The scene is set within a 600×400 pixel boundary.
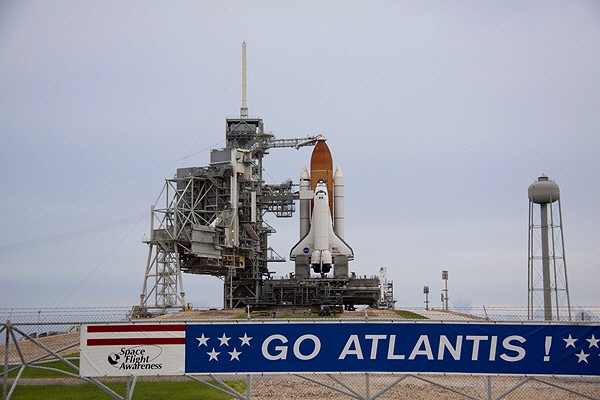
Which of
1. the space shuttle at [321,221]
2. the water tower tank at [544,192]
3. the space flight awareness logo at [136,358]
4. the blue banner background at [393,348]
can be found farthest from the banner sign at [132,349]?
the space shuttle at [321,221]

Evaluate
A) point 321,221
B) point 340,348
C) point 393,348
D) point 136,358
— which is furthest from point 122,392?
point 321,221

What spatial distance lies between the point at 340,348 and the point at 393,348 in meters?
1.56

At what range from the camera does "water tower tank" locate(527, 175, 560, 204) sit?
4459cm

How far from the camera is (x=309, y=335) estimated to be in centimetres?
1989

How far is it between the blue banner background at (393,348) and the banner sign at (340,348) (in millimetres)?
29

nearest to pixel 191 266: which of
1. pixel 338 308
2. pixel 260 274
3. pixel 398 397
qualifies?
pixel 260 274

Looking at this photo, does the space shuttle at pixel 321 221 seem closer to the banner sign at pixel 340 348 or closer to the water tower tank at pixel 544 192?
the water tower tank at pixel 544 192

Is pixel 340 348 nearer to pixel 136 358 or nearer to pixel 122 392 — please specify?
pixel 136 358

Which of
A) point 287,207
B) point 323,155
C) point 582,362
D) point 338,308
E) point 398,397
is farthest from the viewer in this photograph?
point 287,207

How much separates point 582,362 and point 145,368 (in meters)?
12.8

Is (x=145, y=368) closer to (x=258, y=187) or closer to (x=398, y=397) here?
(x=398, y=397)

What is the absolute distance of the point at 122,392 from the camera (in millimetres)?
22562

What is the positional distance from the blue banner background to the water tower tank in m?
26.8

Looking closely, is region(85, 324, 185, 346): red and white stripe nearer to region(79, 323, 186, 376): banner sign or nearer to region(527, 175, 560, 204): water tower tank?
region(79, 323, 186, 376): banner sign
